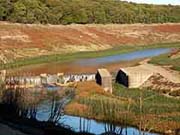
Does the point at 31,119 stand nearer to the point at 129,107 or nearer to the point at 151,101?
the point at 129,107

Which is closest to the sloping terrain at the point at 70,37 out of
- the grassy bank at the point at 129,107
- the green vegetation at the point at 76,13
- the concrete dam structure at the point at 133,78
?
the green vegetation at the point at 76,13

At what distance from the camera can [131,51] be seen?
7156 centimetres

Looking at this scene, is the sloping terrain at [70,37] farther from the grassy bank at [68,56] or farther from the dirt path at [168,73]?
the dirt path at [168,73]

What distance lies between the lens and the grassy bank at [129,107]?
18.1 m

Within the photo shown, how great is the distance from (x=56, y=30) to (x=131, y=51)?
11595 millimetres

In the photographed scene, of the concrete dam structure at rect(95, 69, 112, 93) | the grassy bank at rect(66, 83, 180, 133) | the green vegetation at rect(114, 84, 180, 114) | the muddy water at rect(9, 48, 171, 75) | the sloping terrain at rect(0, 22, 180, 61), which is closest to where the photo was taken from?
the grassy bank at rect(66, 83, 180, 133)

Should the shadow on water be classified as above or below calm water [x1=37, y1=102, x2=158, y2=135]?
above

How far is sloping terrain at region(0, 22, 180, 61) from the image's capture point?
62.3 meters

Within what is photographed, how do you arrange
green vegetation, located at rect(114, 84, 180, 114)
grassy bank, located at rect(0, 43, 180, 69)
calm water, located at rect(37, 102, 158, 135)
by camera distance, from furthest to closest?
grassy bank, located at rect(0, 43, 180, 69) < green vegetation, located at rect(114, 84, 180, 114) < calm water, located at rect(37, 102, 158, 135)

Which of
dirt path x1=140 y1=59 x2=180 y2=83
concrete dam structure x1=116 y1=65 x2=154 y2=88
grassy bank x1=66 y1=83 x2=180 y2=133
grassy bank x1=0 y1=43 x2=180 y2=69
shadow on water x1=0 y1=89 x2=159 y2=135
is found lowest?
grassy bank x1=0 y1=43 x2=180 y2=69

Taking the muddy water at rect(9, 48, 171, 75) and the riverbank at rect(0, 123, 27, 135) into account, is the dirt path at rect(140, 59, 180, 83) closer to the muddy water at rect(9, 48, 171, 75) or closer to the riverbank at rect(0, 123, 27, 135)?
the muddy water at rect(9, 48, 171, 75)

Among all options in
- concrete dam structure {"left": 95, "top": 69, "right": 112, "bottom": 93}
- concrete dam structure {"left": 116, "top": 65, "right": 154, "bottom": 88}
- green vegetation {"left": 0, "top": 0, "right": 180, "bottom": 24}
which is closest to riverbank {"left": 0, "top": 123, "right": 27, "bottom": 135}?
concrete dam structure {"left": 95, "top": 69, "right": 112, "bottom": 93}

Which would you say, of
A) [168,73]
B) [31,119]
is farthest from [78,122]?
[168,73]

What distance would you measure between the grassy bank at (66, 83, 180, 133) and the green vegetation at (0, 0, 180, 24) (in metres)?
42.7
